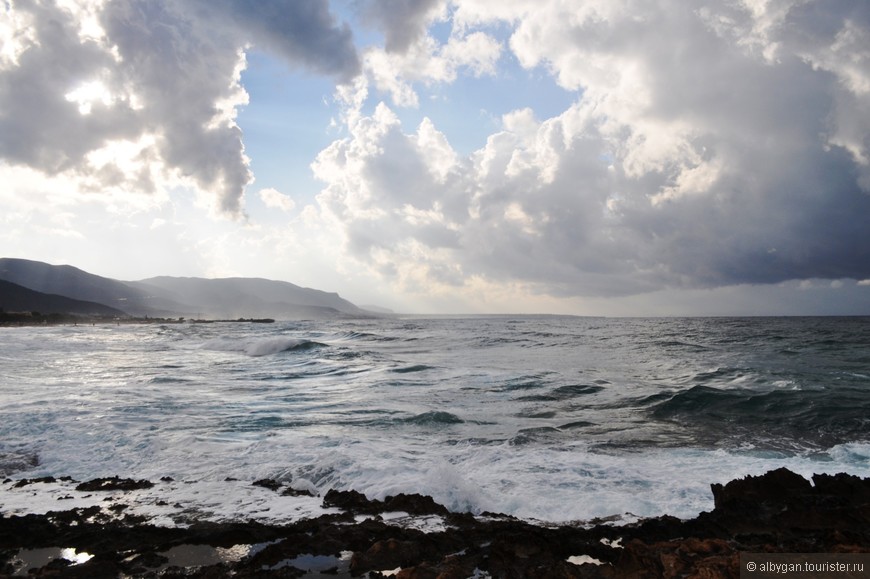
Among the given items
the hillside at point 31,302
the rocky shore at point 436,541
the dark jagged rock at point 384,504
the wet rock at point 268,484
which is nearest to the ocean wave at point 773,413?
the rocky shore at point 436,541

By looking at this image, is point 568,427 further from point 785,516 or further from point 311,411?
point 311,411

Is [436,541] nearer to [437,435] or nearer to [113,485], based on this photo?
[113,485]

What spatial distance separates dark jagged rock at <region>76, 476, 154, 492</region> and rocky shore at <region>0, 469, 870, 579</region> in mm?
717

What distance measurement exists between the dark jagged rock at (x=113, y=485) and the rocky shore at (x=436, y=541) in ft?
2.35

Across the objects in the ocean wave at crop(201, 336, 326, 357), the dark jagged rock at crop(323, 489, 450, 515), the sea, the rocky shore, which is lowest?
the ocean wave at crop(201, 336, 326, 357)

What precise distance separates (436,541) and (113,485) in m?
5.55

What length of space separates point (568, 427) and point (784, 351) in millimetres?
29025

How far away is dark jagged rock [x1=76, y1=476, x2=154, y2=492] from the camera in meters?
7.15

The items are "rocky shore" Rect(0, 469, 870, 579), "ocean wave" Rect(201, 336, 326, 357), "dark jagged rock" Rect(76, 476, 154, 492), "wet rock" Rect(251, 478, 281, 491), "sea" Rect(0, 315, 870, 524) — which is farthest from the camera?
"ocean wave" Rect(201, 336, 326, 357)

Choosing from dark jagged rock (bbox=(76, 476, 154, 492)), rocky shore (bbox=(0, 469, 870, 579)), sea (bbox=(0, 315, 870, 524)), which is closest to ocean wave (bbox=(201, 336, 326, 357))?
sea (bbox=(0, 315, 870, 524))

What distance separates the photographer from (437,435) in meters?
10.9

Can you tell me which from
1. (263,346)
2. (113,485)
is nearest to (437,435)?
(113,485)

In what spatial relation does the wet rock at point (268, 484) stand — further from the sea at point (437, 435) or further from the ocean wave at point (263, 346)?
Result: the ocean wave at point (263, 346)

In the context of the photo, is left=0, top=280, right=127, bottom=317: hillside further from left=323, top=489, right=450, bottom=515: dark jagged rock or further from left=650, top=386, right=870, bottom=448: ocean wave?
left=650, top=386, right=870, bottom=448: ocean wave
